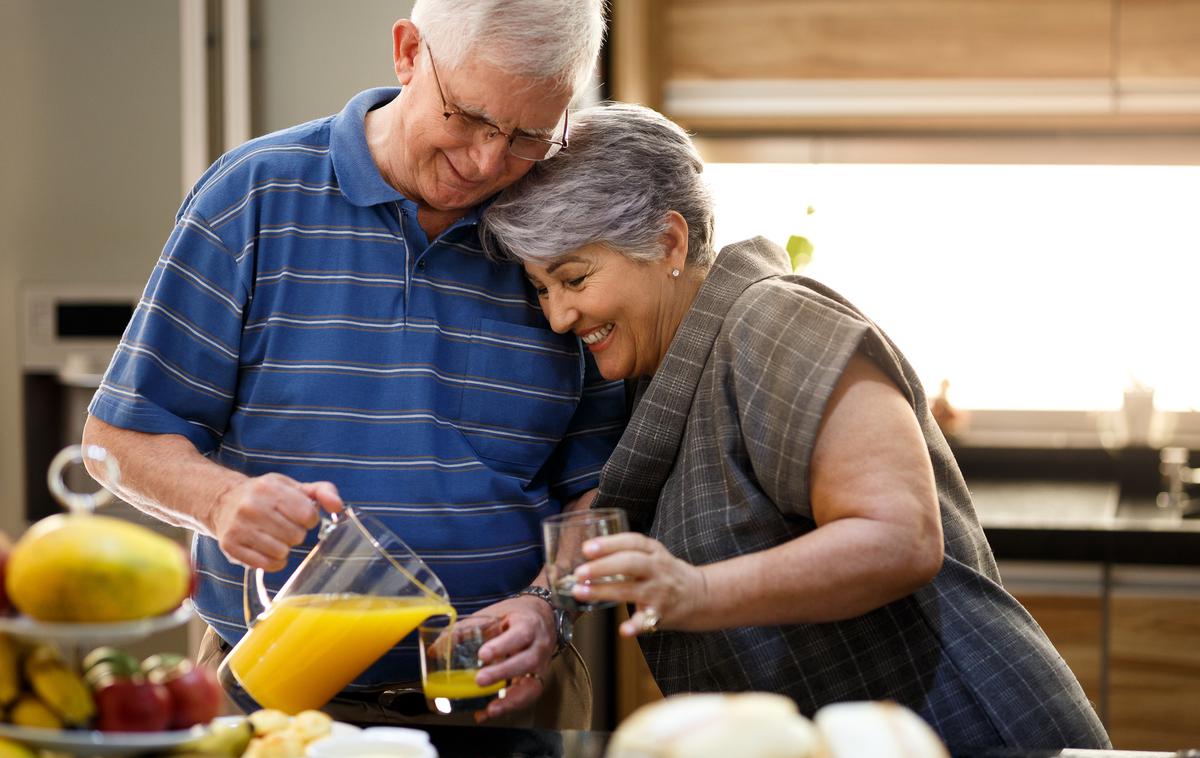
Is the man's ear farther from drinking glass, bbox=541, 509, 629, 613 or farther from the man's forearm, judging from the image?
drinking glass, bbox=541, 509, 629, 613

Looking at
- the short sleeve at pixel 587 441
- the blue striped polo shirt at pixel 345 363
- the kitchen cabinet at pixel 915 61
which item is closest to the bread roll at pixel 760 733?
the blue striped polo shirt at pixel 345 363

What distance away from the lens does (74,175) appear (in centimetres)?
238

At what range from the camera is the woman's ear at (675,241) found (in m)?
1.45

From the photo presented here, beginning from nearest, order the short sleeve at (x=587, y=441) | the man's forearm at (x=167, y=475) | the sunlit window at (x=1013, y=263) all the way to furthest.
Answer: the man's forearm at (x=167, y=475) → the short sleeve at (x=587, y=441) → the sunlit window at (x=1013, y=263)

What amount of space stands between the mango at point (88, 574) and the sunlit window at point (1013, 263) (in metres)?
2.61

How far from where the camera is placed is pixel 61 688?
779 millimetres

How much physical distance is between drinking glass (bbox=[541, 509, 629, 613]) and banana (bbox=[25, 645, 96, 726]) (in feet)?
1.39

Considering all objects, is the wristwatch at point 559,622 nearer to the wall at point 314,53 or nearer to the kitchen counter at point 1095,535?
the wall at point 314,53

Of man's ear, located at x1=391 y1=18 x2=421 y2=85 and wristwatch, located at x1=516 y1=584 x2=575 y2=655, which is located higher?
man's ear, located at x1=391 y1=18 x2=421 y2=85

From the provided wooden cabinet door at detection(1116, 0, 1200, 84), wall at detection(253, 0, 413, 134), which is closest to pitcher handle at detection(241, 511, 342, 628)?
wall at detection(253, 0, 413, 134)

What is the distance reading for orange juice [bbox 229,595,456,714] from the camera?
1.10 metres

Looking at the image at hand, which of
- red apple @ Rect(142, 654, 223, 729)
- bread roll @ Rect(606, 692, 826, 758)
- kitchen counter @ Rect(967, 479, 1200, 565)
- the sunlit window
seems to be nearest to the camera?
bread roll @ Rect(606, 692, 826, 758)

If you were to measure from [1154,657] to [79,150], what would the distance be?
2.45m

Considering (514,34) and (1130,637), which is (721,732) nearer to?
(514,34)
